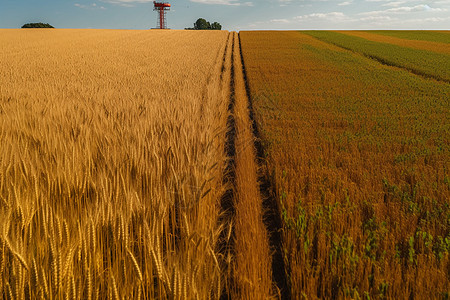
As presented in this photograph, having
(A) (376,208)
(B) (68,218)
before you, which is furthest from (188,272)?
(A) (376,208)

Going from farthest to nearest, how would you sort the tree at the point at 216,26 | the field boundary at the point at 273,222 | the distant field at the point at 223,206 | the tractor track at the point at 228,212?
the tree at the point at 216,26 < the field boundary at the point at 273,222 < the tractor track at the point at 228,212 < the distant field at the point at 223,206

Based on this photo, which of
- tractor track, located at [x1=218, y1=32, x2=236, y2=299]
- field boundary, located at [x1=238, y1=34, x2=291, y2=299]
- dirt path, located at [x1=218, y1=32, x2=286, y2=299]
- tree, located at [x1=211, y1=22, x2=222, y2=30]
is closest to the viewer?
dirt path, located at [x1=218, y1=32, x2=286, y2=299]

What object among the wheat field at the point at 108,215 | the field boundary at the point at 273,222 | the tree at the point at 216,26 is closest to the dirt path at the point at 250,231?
the field boundary at the point at 273,222

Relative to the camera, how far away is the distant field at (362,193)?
6.49 ft

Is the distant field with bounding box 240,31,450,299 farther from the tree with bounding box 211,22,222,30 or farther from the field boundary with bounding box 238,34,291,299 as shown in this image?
the tree with bounding box 211,22,222,30

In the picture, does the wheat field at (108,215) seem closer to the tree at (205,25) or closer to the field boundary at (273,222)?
the field boundary at (273,222)

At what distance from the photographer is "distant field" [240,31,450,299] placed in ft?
6.49

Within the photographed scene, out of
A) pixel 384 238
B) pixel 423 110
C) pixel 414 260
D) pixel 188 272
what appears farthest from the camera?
pixel 423 110

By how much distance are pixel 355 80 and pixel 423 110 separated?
464 cm

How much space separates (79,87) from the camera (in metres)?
7.74

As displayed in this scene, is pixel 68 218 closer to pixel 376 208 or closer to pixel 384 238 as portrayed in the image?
pixel 384 238

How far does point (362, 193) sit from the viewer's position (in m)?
3.14

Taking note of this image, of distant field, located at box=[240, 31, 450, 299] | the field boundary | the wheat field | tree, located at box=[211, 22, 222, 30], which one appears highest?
tree, located at box=[211, 22, 222, 30]

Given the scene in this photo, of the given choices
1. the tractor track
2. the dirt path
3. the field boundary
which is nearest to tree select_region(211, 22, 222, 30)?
the tractor track
